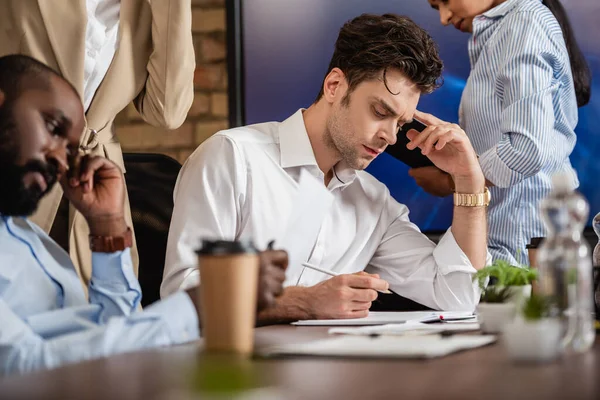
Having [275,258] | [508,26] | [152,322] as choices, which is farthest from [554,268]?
[508,26]

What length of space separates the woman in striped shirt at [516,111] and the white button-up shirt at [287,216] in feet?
0.94

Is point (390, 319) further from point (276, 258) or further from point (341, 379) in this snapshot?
point (341, 379)

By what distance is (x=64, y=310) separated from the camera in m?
1.37

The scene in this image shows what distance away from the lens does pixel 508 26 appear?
2.40 meters

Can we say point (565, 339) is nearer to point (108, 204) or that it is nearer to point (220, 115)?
point (108, 204)

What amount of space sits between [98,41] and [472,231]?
1012 millimetres

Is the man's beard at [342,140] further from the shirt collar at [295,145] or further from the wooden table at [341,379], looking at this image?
the wooden table at [341,379]

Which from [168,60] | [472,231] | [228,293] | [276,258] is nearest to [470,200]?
[472,231]

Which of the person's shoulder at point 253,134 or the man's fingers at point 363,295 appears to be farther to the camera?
the person's shoulder at point 253,134

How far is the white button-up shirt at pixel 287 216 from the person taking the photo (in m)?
1.93

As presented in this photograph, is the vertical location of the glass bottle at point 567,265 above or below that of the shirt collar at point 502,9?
below

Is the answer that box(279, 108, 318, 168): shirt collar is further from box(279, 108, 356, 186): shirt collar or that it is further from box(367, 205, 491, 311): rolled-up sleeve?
box(367, 205, 491, 311): rolled-up sleeve

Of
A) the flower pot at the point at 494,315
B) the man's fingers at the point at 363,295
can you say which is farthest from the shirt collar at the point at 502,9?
the flower pot at the point at 494,315

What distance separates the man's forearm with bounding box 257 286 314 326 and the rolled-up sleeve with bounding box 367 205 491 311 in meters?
0.51
